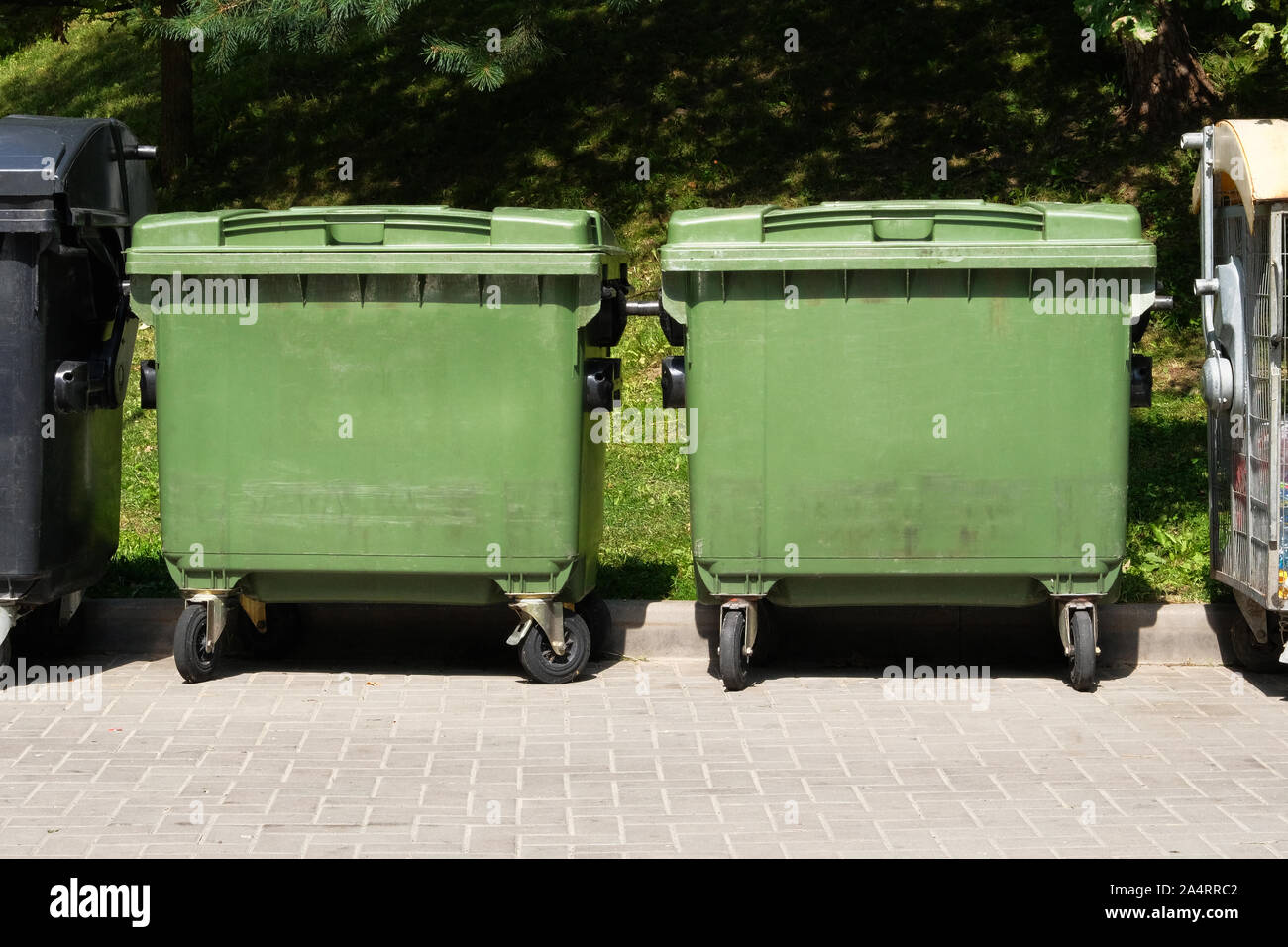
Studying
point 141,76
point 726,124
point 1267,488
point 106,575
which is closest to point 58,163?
point 106,575

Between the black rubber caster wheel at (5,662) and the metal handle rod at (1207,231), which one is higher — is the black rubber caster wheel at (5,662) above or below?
below

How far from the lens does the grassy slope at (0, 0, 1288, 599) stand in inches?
444

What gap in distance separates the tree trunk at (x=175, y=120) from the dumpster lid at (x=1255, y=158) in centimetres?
881

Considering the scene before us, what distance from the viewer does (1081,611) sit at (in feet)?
19.6

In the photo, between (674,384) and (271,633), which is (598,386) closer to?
(674,384)

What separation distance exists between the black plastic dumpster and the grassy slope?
10.4ft

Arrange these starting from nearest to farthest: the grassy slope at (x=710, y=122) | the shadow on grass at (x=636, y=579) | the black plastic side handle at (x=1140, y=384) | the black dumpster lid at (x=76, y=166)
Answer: the black dumpster lid at (x=76, y=166) → the black plastic side handle at (x=1140, y=384) → the shadow on grass at (x=636, y=579) → the grassy slope at (x=710, y=122)

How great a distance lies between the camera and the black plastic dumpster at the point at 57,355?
5.94 metres

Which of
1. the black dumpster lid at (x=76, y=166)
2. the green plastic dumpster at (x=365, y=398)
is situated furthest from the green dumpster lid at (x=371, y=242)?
the black dumpster lid at (x=76, y=166)

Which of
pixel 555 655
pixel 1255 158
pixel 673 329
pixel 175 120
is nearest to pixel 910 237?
pixel 673 329

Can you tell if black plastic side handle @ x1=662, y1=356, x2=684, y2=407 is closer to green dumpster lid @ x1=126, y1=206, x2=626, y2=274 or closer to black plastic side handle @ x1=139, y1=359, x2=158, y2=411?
green dumpster lid @ x1=126, y1=206, x2=626, y2=274

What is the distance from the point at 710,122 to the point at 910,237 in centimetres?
681

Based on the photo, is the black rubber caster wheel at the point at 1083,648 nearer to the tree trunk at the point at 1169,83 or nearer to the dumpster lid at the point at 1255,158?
the dumpster lid at the point at 1255,158

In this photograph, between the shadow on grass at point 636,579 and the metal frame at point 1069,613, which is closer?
the metal frame at point 1069,613
